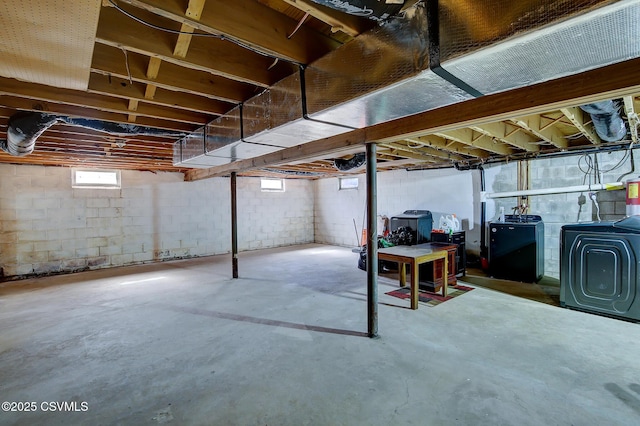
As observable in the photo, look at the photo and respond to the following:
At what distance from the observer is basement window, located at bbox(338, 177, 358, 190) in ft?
27.3

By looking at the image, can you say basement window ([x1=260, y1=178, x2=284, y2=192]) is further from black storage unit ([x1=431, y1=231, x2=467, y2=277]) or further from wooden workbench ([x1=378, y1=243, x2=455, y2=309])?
wooden workbench ([x1=378, y1=243, x2=455, y2=309])

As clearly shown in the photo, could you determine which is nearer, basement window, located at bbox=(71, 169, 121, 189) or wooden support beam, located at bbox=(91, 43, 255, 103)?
wooden support beam, located at bbox=(91, 43, 255, 103)

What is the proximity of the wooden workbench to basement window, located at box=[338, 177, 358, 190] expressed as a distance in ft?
13.3

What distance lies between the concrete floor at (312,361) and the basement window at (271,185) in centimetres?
470

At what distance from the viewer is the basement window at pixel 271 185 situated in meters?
8.53

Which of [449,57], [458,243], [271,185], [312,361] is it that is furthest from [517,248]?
[271,185]

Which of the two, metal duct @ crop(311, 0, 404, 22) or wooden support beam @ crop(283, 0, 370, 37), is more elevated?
wooden support beam @ crop(283, 0, 370, 37)

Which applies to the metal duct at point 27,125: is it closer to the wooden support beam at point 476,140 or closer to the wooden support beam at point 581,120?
the wooden support beam at point 476,140

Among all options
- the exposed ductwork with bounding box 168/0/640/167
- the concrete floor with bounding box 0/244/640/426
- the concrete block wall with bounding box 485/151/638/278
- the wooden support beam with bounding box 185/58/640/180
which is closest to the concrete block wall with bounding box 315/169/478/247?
the concrete block wall with bounding box 485/151/638/278

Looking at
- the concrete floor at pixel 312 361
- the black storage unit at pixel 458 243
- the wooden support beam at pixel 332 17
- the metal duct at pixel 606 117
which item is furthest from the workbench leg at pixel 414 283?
the wooden support beam at pixel 332 17

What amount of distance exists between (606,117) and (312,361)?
3315mm

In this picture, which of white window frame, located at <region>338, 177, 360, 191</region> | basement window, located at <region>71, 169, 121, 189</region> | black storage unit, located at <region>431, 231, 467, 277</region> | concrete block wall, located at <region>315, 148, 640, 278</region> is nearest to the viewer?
concrete block wall, located at <region>315, 148, 640, 278</region>

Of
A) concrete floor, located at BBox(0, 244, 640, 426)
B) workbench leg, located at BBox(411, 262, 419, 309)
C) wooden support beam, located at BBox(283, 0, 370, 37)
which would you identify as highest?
wooden support beam, located at BBox(283, 0, 370, 37)

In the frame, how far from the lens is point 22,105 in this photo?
8.07 feet
